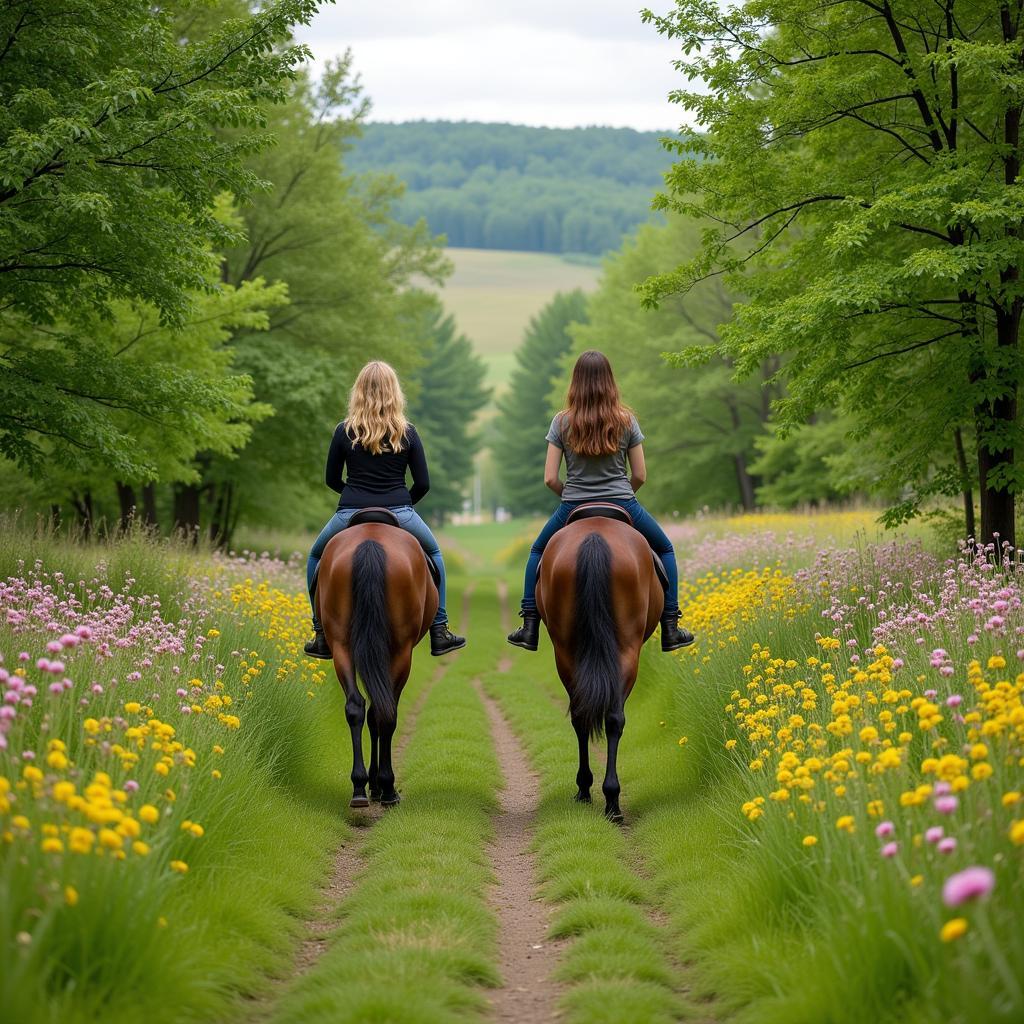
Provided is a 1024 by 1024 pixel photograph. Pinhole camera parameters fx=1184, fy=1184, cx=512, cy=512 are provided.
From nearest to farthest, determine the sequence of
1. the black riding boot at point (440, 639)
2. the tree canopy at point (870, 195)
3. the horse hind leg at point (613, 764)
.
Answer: the horse hind leg at point (613, 764) → the black riding boot at point (440, 639) → the tree canopy at point (870, 195)

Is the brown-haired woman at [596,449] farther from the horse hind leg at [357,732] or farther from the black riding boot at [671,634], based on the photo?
the horse hind leg at [357,732]

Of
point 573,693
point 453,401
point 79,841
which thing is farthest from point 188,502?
point 453,401

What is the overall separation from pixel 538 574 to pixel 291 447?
20.2 meters

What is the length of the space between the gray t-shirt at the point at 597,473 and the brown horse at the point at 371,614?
4.72ft

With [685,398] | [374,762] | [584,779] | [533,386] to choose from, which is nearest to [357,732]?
[374,762]

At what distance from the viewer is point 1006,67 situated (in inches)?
466

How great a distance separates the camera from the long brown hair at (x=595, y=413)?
9766 mm

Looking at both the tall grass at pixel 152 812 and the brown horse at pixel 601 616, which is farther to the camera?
the brown horse at pixel 601 616

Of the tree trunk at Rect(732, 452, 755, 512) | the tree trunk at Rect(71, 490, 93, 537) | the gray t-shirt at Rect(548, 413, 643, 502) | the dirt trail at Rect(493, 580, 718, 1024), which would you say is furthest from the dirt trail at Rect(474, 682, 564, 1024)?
the tree trunk at Rect(732, 452, 755, 512)

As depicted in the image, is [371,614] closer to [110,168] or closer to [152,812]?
[152,812]

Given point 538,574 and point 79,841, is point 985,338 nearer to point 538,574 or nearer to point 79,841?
point 538,574

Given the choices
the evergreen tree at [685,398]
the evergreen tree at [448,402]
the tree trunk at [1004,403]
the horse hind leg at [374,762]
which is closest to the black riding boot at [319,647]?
the horse hind leg at [374,762]

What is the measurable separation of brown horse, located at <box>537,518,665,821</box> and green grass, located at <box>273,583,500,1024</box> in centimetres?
123

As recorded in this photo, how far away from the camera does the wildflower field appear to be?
464 centimetres
